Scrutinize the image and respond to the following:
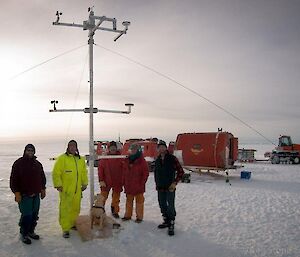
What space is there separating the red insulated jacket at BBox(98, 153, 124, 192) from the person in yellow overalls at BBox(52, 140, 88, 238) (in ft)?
4.04

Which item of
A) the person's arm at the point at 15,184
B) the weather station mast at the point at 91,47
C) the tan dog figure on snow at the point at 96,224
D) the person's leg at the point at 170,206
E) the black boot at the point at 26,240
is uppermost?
the weather station mast at the point at 91,47

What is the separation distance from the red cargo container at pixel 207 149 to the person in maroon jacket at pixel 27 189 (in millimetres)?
12589

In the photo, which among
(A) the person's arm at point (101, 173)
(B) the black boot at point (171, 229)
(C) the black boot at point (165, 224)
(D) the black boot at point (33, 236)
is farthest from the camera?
(A) the person's arm at point (101, 173)

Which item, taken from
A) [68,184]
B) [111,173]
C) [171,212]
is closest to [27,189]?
[68,184]

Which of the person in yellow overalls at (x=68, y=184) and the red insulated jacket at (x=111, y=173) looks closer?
the person in yellow overalls at (x=68, y=184)

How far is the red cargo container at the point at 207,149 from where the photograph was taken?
17.7m

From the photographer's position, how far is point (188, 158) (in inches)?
752

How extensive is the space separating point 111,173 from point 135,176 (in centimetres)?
74

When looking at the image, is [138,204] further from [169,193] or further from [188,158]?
[188,158]

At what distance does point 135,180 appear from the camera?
25.3 ft

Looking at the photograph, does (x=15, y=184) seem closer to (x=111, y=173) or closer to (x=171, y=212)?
(x=111, y=173)

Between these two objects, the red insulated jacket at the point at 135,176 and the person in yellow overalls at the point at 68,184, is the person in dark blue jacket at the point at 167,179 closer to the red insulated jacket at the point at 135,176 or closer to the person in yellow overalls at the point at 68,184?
the red insulated jacket at the point at 135,176

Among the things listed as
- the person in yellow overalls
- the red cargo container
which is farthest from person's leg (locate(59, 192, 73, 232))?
the red cargo container

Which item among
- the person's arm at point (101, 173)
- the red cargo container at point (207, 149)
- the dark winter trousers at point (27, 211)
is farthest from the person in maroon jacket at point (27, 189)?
the red cargo container at point (207, 149)
